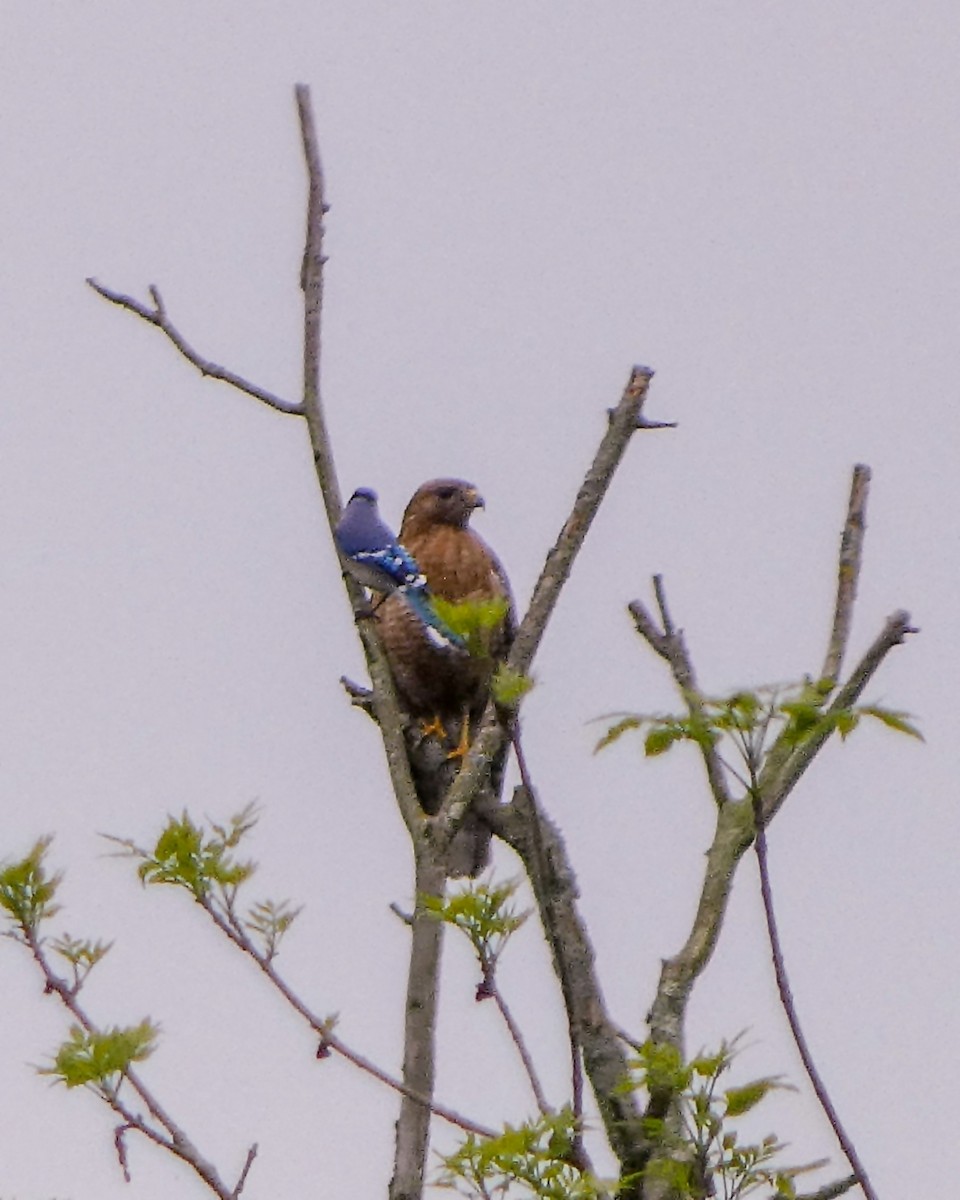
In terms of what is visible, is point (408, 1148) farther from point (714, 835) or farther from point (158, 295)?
point (158, 295)

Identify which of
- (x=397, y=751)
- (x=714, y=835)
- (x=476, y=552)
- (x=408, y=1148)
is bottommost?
(x=408, y=1148)

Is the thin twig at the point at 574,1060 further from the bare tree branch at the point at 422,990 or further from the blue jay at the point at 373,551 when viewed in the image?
the blue jay at the point at 373,551

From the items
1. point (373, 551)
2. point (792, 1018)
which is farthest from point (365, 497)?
point (792, 1018)

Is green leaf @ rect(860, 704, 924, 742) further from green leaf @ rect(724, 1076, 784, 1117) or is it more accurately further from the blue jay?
the blue jay

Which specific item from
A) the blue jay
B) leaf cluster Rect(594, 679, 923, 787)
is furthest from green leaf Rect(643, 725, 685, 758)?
the blue jay

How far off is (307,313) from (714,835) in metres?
1.81

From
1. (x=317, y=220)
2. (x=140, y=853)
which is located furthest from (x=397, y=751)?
(x=317, y=220)

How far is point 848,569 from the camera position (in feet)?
15.2

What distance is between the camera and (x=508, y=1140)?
3.45 metres

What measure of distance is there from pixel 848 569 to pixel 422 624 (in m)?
3.88

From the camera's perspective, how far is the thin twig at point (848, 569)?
452 cm

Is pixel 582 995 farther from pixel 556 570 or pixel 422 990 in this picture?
pixel 556 570

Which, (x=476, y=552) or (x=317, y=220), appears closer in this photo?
(x=317, y=220)

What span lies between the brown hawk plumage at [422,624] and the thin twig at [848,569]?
3203 mm
